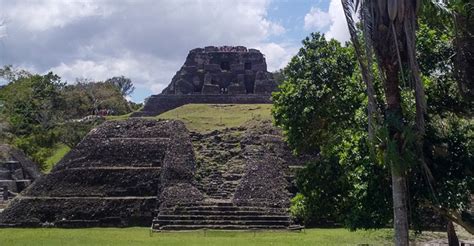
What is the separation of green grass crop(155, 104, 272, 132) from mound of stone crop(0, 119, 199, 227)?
3.73m

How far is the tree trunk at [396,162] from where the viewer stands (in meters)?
10.7

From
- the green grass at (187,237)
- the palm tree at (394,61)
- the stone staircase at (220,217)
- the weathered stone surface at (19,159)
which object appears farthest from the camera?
the weathered stone surface at (19,159)

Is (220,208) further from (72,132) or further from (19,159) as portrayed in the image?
(72,132)

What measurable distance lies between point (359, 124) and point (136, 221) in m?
16.6

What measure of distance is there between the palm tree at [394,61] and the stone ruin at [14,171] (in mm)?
33749

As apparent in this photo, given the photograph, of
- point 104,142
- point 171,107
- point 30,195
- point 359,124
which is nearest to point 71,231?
point 30,195

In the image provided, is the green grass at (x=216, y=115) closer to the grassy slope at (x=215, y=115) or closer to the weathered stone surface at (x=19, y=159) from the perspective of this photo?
the grassy slope at (x=215, y=115)

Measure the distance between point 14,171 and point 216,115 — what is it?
13593 millimetres

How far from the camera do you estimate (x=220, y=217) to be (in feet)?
89.3

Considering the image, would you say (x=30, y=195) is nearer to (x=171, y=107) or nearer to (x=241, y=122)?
(x=241, y=122)

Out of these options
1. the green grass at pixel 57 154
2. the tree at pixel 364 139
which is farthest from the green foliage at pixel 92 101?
the tree at pixel 364 139

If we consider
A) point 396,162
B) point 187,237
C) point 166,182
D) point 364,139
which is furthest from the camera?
point 166,182

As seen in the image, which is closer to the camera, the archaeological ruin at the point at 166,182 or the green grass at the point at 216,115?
the archaeological ruin at the point at 166,182

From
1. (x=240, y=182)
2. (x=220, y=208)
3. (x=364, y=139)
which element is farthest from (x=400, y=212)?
(x=240, y=182)
